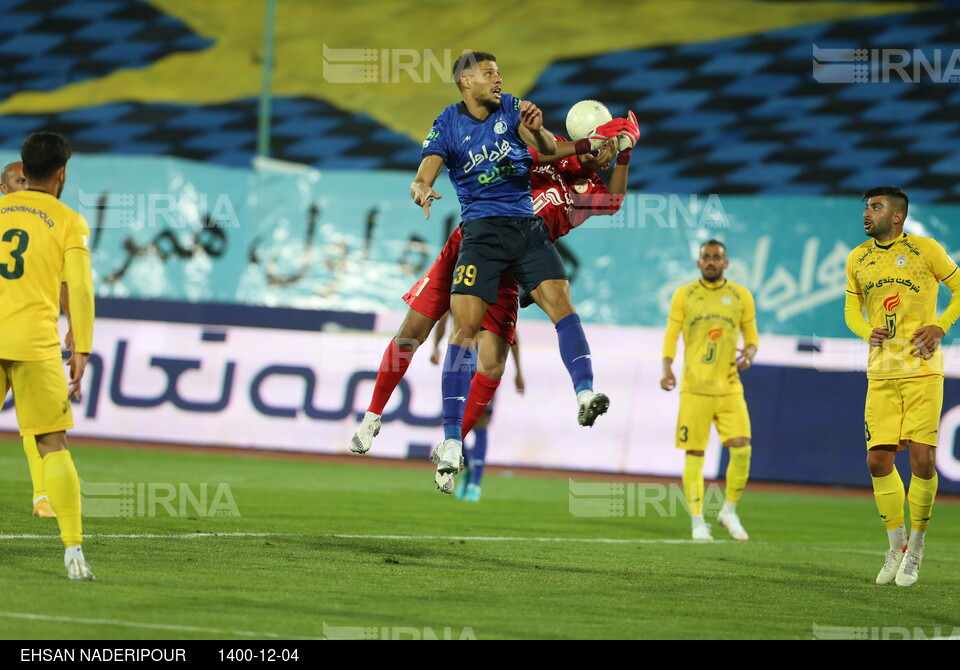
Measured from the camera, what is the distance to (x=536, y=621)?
20.9ft

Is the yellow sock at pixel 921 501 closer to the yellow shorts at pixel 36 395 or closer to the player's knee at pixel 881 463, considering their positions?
the player's knee at pixel 881 463

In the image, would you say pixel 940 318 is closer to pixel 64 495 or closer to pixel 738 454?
pixel 738 454

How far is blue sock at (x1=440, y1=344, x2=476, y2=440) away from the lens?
28.8 feet

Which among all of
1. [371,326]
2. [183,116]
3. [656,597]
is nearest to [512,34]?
[183,116]

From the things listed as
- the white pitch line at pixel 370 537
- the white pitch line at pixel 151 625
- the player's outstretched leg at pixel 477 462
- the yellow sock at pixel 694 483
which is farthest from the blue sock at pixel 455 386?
the player's outstretched leg at pixel 477 462

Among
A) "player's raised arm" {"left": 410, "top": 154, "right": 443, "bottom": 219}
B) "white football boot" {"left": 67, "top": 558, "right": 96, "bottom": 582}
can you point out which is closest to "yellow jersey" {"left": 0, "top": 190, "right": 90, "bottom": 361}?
"white football boot" {"left": 67, "top": 558, "right": 96, "bottom": 582}

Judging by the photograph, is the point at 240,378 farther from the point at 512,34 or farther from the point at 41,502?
the point at 512,34

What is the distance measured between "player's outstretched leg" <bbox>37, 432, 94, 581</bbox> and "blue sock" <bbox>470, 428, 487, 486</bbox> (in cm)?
714

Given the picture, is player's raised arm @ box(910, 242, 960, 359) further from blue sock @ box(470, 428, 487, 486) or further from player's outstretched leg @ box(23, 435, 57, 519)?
blue sock @ box(470, 428, 487, 486)

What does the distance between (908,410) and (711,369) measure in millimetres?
3418

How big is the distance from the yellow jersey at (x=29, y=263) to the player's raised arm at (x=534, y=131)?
2848mm

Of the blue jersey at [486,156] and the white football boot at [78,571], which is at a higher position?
the blue jersey at [486,156]

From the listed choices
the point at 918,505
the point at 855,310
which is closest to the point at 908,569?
the point at 918,505

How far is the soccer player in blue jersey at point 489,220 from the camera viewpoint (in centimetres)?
862
